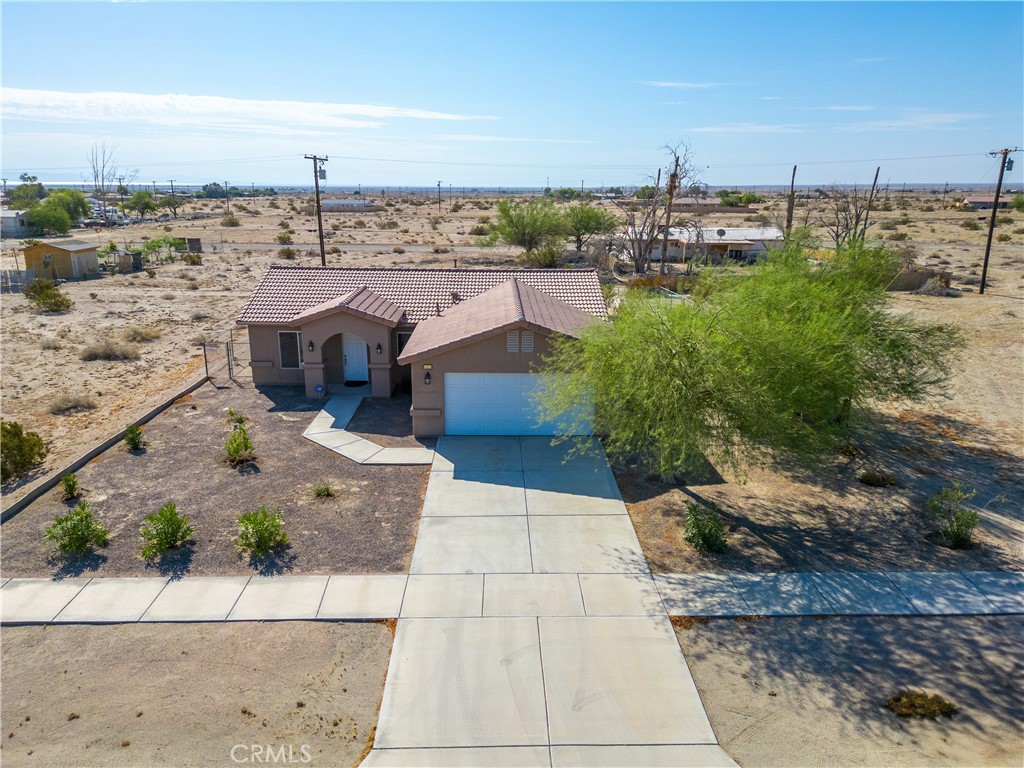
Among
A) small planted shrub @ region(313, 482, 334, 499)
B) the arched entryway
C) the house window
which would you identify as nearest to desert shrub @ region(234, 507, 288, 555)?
small planted shrub @ region(313, 482, 334, 499)

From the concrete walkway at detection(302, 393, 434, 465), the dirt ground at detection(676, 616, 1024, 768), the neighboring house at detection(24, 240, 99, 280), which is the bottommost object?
the dirt ground at detection(676, 616, 1024, 768)

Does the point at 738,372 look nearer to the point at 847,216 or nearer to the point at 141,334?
the point at 141,334

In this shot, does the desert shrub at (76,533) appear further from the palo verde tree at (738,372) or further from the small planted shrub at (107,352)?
the small planted shrub at (107,352)

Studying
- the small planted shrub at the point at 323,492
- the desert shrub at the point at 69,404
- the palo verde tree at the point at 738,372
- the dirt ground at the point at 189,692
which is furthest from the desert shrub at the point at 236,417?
the palo verde tree at the point at 738,372

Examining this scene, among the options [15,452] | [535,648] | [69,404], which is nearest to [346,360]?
[69,404]

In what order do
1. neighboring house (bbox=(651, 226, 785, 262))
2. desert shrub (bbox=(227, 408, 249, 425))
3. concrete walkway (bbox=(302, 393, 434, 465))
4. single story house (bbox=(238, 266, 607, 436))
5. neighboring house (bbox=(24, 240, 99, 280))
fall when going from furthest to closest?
neighboring house (bbox=(651, 226, 785, 262)) → neighboring house (bbox=(24, 240, 99, 280)) → desert shrub (bbox=(227, 408, 249, 425)) → single story house (bbox=(238, 266, 607, 436)) → concrete walkway (bbox=(302, 393, 434, 465))

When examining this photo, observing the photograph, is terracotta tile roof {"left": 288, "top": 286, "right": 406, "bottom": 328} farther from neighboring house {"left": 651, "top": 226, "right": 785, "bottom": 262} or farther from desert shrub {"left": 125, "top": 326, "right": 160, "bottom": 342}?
neighboring house {"left": 651, "top": 226, "right": 785, "bottom": 262}

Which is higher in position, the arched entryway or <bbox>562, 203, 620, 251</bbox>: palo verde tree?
<bbox>562, 203, 620, 251</bbox>: palo verde tree
